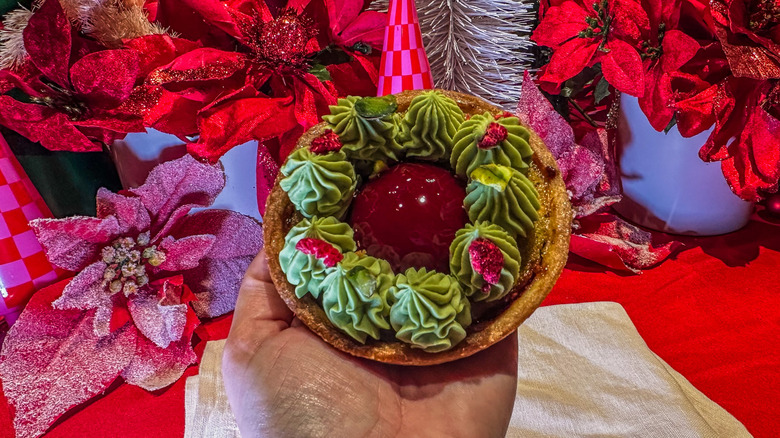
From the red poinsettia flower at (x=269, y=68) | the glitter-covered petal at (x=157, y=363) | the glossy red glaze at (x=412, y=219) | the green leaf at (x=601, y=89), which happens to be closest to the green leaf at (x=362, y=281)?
the glossy red glaze at (x=412, y=219)

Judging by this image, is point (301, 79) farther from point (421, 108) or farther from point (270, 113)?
point (421, 108)

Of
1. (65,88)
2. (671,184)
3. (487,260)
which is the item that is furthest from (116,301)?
(671,184)

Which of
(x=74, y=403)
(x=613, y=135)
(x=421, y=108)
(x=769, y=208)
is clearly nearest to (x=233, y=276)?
(x=74, y=403)

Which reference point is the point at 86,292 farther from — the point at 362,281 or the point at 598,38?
the point at 598,38

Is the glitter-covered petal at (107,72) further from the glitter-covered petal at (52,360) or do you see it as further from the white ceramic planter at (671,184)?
the white ceramic planter at (671,184)

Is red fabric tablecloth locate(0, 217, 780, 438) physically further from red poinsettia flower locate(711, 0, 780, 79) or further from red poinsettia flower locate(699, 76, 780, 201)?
red poinsettia flower locate(711, 0, 780, 79)
